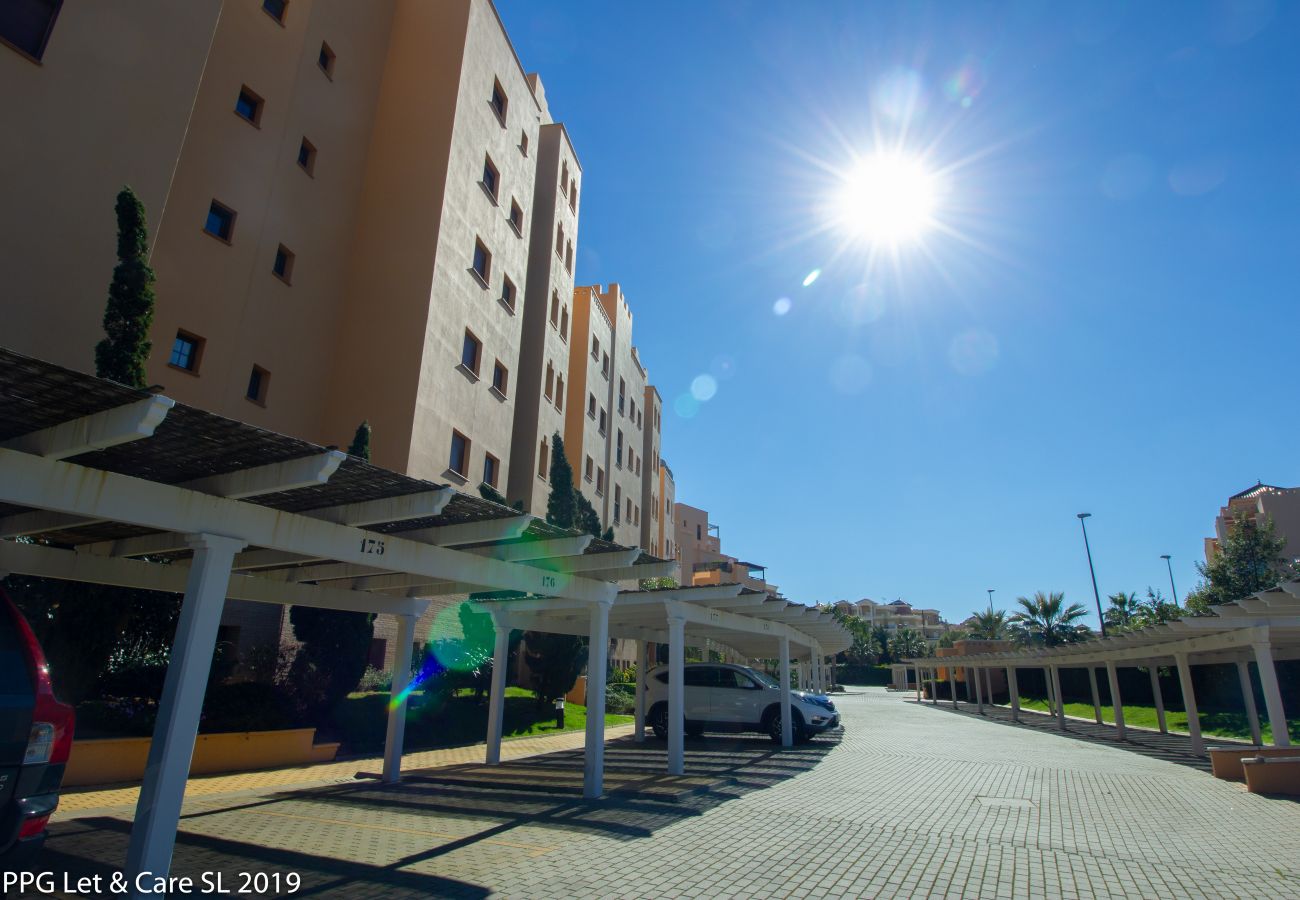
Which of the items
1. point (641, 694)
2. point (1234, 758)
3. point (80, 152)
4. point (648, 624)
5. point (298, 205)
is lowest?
point (1234, 758)

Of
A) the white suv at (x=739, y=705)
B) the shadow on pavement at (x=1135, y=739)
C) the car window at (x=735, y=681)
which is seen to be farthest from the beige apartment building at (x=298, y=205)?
the shadow on pavement at (x=1135, y=739)

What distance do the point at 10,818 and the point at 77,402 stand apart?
2396 mm

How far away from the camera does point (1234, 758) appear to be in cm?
1180

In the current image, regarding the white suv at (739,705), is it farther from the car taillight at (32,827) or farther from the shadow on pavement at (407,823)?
the car taillight at (32,827)

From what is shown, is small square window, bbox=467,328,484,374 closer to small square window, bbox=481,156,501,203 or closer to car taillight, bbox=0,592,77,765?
small square window, bbox=481,156,501,203

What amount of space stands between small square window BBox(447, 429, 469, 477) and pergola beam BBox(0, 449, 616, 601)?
14060mm

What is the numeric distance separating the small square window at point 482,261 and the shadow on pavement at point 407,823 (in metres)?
16.4

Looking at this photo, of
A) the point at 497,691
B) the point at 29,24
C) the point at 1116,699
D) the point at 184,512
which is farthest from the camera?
the point at 1116,699

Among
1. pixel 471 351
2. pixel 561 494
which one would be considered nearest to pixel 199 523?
pixel 561 494

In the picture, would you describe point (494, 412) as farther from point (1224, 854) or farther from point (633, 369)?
point (633, 369)

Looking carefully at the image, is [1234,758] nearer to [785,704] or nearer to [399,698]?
[785,704]

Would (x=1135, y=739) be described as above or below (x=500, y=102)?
below

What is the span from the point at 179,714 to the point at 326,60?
2204 centimetres

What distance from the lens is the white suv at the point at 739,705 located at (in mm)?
17219
